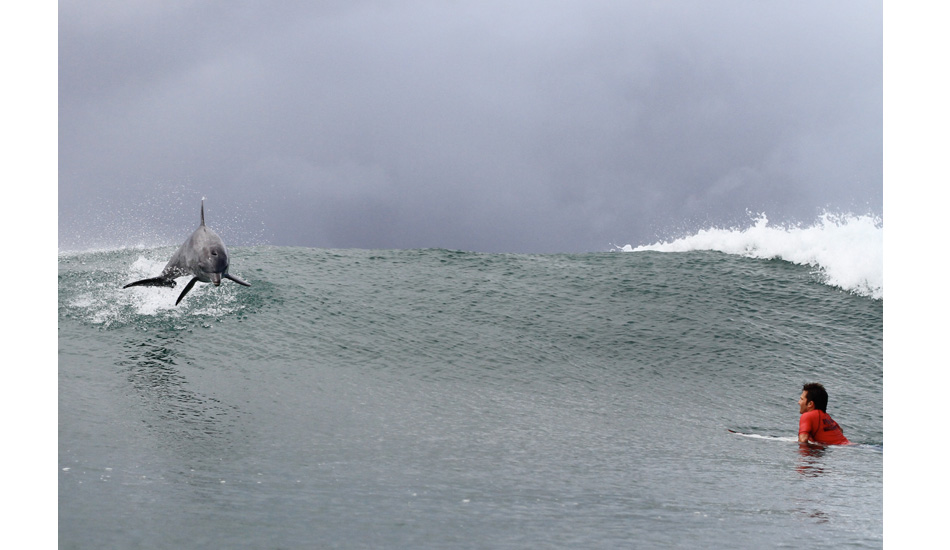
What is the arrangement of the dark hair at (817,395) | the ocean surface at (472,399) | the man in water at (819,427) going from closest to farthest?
the ocean surface at (472,399)
the man in water at (819,427)
the dark hair at (817,395)

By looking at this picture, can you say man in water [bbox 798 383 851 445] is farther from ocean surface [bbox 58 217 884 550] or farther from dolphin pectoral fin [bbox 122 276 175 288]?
dolphin pectoral fin [bbox 122 276 175 288]

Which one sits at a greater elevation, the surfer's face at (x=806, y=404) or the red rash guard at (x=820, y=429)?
the surfer's face at (x=806, y=404)

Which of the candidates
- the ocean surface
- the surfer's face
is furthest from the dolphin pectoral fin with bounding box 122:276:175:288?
the surfer's face

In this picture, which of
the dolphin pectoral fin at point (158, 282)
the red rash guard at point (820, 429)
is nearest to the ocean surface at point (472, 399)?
the red rash guard at point (820, 429)

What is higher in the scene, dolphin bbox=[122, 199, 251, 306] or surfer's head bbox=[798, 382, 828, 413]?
dolphin bbox=[122, 199, 251, 306]

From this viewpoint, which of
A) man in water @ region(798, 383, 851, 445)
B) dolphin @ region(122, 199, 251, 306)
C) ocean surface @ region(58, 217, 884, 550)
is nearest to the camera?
ocean surface @ region(58, 217, 884, 550)

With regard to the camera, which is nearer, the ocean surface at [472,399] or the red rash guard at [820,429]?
the ocean surface at [472,399]

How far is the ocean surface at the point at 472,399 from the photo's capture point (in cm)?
417

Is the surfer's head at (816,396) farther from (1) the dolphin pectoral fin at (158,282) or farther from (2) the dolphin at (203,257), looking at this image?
(1) the dolphin pectoral fin at (158,282)

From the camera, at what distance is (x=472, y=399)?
27.5 ft

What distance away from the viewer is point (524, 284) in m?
14.6

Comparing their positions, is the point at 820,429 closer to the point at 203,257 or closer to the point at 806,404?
the point at 806,404

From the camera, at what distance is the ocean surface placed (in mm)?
4168

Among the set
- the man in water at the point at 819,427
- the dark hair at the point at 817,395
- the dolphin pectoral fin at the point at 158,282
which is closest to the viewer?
the man in water at the point at 819,427
